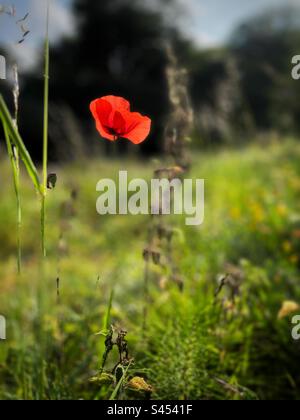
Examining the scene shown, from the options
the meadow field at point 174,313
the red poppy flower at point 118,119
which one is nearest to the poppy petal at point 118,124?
the red poppy flower at point 118,119

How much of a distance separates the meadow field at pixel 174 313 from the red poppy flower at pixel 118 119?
369 millimetres

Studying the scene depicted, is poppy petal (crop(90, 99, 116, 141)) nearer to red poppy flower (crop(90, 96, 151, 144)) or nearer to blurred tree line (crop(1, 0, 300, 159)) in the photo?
red poppy flower (crop(90, 96, 151, 144))

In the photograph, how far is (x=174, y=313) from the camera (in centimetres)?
167

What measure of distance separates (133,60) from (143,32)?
1.10 meters

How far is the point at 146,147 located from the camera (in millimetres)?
16109

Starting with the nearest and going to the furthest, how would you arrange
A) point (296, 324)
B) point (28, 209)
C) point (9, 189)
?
1. point (296, 324)
2. point (28, 209)
3. point (9, 189)

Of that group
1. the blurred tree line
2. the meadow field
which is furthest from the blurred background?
the blurred tree line

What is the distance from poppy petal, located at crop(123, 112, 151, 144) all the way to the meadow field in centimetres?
37

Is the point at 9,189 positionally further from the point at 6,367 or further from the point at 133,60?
the point at 133,60

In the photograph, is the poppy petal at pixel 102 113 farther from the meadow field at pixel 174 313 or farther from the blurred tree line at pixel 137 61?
the blurred tree line at pixel 137 61

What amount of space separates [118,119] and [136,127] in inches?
1.6

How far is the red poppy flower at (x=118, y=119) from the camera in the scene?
0.98 m

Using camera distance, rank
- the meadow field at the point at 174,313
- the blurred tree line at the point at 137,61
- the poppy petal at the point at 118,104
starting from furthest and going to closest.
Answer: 1. the blurred tree line at the point at 137,61
2. the meadow field at the point at 174,313
3. the poppy petal at the point at 118,104
